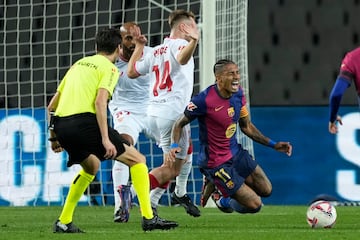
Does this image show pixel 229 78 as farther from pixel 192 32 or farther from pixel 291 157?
pixel 291 157

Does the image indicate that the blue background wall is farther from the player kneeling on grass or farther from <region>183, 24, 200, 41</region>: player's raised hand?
<region>183, 24, 200, 41</region>: player's raised hand

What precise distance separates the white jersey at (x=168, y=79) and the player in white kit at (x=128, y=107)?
9.7 inches

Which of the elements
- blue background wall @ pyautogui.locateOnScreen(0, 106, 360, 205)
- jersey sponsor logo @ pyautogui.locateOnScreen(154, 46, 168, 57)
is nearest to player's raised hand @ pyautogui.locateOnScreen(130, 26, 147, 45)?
jersey sponsor logo @ pyautogui.locateOnScreen(154, 46, 168, 57)

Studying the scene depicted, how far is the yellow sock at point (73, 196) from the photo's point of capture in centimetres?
799

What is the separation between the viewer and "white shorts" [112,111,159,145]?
33.0ft

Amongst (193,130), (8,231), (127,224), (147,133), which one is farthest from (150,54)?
(193,130)

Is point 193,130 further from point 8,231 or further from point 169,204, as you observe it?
point 8,231

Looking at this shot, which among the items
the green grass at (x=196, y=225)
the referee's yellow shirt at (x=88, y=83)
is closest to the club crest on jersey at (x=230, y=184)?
the green grass at (x=196, y=225)

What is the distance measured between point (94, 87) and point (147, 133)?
2.43 m

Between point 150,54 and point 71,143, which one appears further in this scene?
point 150,54

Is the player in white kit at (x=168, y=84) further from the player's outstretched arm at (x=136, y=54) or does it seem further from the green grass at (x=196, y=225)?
the green grass at (x=196, y=225)

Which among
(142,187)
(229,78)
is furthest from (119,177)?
(142,187)

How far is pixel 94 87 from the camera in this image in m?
7.87

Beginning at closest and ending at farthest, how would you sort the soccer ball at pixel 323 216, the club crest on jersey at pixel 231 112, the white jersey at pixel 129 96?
the soccer ball at pixel 323 216 < the club crest on jersey at pixel 231 112 < the white jersey at pixel 129 96
